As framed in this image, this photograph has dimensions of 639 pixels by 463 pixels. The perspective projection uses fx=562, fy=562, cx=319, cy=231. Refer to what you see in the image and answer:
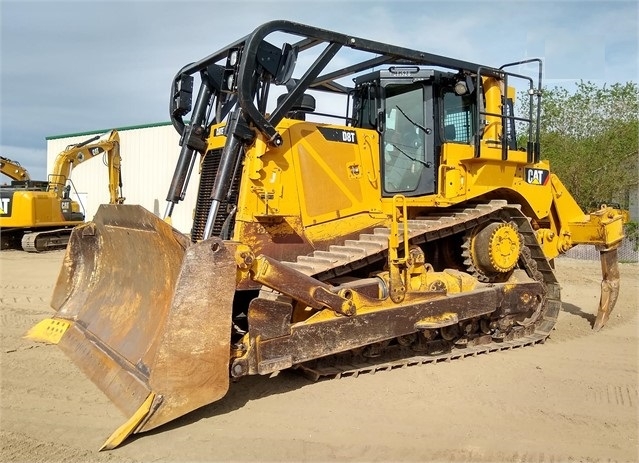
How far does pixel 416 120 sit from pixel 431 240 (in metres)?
1.24

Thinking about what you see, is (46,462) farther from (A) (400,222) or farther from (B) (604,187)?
(B) (604,187)

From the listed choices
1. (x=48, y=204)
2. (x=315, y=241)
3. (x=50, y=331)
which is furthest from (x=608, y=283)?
(x=48, y=204)

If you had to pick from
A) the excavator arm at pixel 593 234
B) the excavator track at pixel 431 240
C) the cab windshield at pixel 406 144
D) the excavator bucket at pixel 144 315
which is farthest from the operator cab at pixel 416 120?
the excavator bucket at pixel 144 315

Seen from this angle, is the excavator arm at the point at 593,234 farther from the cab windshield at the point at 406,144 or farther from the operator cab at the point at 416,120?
the cab windshield at the point at 406,144

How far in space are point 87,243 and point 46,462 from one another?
2.94 m

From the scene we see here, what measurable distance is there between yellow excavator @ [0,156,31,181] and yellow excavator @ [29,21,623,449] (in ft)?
47.5

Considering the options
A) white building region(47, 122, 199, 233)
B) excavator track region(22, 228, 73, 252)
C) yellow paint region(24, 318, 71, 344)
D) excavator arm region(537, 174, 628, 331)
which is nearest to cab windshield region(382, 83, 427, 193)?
excavator arm region(537, 174, 628, 331)

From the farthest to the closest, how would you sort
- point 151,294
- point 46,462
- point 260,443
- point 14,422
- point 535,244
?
point 535,244 → point 151,294 → point 14,422 → point 260,443 → point 46,462

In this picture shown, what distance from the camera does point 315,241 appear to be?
4984 millimetres

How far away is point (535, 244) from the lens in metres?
6.29

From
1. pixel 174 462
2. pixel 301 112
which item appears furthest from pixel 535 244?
pixel 174 462

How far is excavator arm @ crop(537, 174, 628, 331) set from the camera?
269 inches

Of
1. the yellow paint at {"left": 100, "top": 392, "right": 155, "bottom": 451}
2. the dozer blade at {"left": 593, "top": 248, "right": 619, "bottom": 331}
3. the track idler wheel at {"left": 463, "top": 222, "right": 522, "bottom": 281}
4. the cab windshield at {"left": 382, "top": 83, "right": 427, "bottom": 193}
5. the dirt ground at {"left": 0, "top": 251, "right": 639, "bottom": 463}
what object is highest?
the cab windshield at {"left": 382, "top": 83, "right": 427, "bottom": 193}

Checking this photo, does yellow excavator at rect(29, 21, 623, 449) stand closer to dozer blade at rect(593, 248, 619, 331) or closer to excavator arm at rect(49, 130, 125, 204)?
dozer blade at rect(593, 248, 619, 331)
